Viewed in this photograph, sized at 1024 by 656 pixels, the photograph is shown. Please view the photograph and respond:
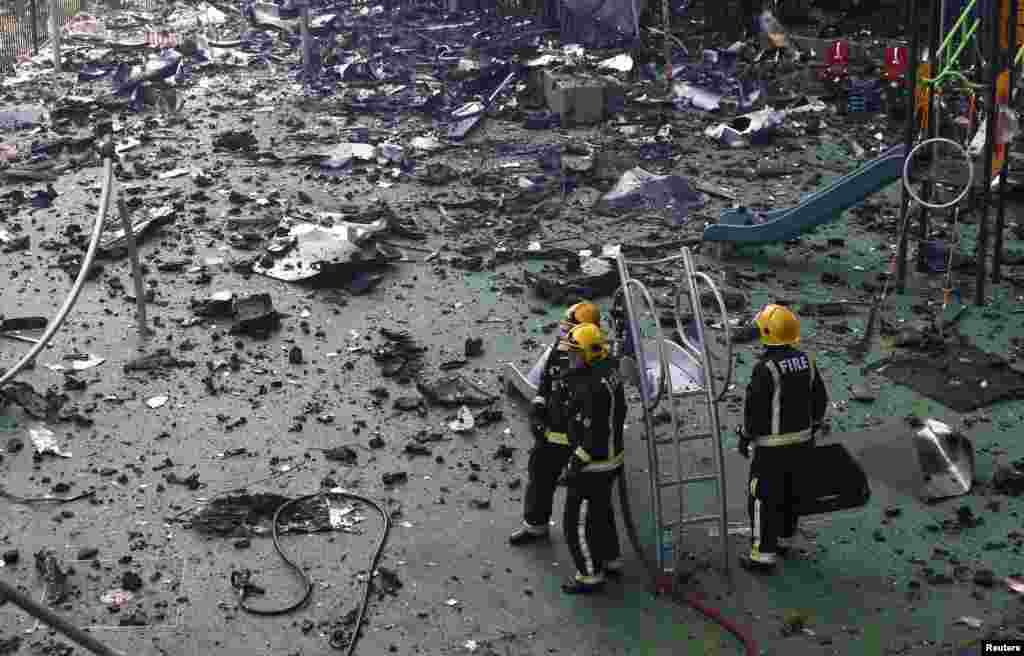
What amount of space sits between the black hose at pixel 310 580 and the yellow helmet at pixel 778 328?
2.45 meters

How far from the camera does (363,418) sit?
26.8 ft

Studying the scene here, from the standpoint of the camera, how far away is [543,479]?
6.56 m

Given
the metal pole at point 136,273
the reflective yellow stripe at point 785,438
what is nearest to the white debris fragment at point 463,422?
the reflective yellow stripe at point 785,438

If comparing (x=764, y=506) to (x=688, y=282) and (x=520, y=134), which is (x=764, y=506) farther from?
(x=520, y=134)

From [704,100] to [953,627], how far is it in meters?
12.1

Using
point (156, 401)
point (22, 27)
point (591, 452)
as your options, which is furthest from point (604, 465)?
point (22, 27)

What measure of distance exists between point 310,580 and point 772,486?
257 centimetres

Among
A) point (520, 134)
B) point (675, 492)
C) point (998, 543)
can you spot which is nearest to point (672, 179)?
point (520, 134)

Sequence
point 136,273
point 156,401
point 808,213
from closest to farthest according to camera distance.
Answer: point 156,401, point 136,273, point 808,213

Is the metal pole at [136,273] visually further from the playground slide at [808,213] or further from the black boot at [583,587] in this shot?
the playground slide at [808,213]

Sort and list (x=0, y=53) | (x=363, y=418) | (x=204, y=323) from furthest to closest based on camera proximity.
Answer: (x=0, y=53) < (x=204, y=323) < (x=363, y=418)

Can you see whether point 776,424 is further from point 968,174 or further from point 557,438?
point 968,174

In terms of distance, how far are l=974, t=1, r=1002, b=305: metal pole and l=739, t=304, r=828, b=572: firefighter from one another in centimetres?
424

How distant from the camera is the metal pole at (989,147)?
944 centimetres
